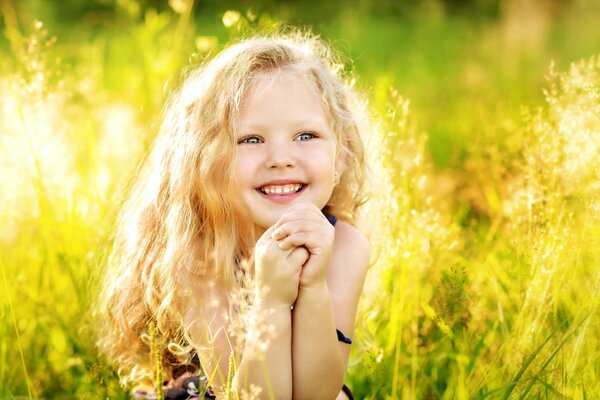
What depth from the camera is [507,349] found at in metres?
1.90

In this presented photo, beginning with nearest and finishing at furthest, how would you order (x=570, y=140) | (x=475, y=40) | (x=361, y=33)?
(x=570, y=140), (x=475, y=40), (x=361, y=33)

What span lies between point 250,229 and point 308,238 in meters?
0.32

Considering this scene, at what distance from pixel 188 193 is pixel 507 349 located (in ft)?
2.75

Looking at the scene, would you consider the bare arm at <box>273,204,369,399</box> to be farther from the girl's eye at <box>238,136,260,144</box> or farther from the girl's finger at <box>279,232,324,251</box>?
the girl's eye at <box>238,136,260,144</box>

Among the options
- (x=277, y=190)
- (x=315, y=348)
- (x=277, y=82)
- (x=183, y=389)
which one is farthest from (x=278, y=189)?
(x=183, y=389)

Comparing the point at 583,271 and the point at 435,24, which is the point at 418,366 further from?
the point at 435,24

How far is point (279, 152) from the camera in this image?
183 centimetres

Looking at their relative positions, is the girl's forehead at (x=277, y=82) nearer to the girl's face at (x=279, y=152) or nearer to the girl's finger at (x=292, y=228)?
the girl's face at (x=279, y=152)

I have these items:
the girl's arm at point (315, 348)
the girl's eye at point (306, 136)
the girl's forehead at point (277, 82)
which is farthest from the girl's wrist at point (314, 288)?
the girl's forehead at point (277, 82)

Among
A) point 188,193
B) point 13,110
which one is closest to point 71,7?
point 13,110

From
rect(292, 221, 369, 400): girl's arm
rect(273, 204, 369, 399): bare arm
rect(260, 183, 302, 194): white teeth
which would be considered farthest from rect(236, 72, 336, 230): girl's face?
rect(292, 221, 369, 400): girl's arm

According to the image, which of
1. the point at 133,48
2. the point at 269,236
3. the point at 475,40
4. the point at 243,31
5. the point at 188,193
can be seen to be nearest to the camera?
the point at 269,236

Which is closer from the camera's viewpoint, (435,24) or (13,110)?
(13,110)

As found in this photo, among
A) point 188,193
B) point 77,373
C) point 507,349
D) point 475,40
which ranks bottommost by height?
point 77,373
